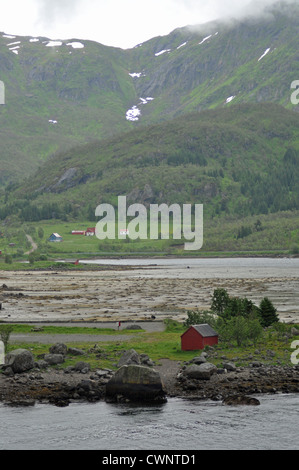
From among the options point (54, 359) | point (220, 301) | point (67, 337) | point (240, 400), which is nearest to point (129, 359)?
point (54, 359)

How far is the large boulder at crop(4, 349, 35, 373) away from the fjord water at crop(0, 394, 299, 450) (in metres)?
7.63

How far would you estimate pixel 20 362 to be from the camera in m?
48.2

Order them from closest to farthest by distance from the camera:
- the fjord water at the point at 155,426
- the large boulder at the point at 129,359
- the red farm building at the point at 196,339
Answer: the fjord water at the point at 155,426 < the large boulder at the point at 129,359 < the red farm building at the point at 196,339

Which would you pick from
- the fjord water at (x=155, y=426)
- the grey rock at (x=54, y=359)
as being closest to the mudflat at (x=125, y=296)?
the grey rock at (x=54, y=359)

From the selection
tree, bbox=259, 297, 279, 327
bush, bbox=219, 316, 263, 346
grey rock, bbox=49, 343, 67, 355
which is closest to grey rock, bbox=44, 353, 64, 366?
grey rock, bbox=49, 343, 67, 355

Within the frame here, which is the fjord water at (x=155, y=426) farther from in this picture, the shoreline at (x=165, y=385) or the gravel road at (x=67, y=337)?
the gravel road at (x=67, y=337)

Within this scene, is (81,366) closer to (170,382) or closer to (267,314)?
(170,382)

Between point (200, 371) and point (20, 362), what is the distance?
13765 millimetres

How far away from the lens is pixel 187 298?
113 m

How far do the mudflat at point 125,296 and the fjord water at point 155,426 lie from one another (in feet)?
129

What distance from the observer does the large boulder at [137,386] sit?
42.0m

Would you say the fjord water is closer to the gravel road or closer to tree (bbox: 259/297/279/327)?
the gravel road

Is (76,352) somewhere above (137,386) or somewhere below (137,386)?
above
